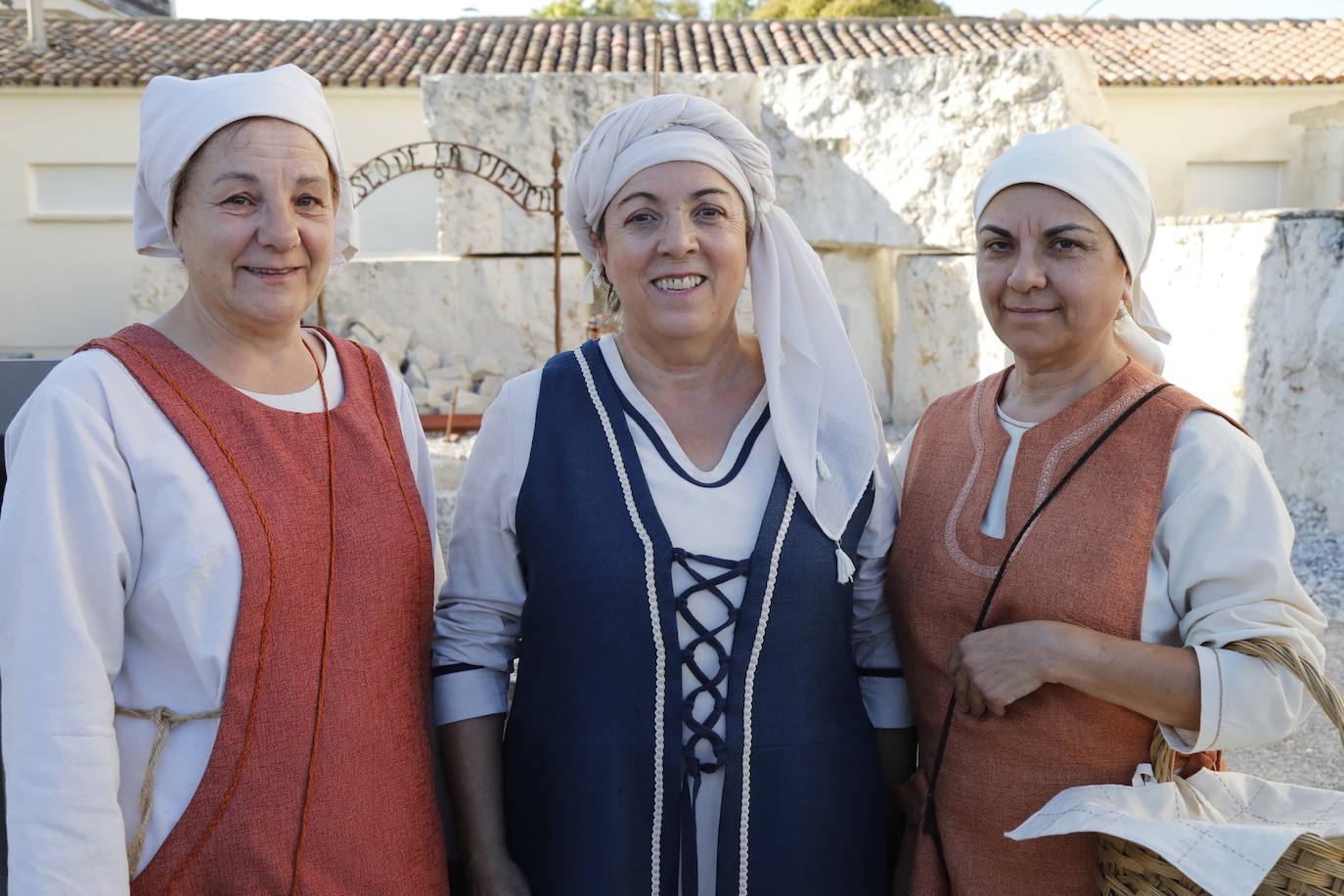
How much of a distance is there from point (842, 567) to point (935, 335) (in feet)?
30.2

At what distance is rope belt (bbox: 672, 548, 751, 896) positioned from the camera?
1706 mm

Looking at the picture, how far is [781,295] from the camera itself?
76.4 inches

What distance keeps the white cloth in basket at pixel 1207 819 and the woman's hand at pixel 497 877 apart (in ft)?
2.51

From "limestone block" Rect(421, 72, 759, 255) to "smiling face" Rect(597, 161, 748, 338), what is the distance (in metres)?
9.99

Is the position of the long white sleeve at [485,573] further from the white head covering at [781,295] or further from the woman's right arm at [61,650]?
the woman's right arm at [61,650]

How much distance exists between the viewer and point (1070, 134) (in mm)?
1754

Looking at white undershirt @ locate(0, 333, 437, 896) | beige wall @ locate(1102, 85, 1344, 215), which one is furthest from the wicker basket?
beige wall @ locate(1102, 85, 1344, 215)

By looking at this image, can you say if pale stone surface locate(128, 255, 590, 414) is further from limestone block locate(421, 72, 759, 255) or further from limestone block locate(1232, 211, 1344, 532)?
limestone block locate(1232, 211, 1344, 532)

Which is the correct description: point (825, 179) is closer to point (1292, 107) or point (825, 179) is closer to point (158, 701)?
point (1292, 107)

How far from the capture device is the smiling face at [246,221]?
1555 mm

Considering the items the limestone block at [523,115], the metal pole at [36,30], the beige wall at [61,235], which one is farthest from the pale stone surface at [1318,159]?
the metal pole at [36,30]

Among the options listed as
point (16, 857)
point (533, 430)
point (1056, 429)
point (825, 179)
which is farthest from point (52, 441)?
point (825, 179)

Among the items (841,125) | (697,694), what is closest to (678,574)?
(697,694)

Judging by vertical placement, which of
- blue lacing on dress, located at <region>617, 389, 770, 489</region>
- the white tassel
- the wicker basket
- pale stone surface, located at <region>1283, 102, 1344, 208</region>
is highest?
pale stone surface, located at <region>1283, 102, 1344, 208</region>
